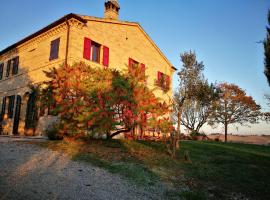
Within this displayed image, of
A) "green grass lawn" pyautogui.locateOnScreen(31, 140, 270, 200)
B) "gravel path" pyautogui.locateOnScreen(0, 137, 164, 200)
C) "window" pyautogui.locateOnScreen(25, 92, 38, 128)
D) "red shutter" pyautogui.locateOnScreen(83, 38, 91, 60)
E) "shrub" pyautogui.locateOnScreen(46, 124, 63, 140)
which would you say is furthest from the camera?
"window" pyautogui.locateOnScreen(25, 92, 38, 128)

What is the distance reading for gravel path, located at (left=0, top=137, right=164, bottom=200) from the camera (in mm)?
4230

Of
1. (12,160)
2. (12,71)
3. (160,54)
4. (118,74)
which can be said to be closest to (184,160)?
(118,74)

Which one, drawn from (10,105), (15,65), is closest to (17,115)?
(10,105)

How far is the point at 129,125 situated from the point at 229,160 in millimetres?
4510

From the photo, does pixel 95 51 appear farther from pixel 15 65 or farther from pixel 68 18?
pixel 15 65

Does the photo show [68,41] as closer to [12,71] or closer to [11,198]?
[12,71]

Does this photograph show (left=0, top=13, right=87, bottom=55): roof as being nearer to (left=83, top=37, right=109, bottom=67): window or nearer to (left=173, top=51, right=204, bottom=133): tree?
(left=83, top=37, right=109, bottom=67): window

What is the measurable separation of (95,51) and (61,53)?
2653 mm

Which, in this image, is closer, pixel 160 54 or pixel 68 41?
pixel 68 41

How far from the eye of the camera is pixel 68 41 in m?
14.3

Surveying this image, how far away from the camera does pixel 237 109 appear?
31.8m

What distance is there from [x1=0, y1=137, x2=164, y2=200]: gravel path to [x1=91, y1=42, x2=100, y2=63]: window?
10.2 meters

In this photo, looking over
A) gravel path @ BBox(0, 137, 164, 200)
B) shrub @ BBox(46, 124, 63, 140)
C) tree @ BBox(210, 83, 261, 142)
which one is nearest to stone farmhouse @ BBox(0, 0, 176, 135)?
shrub @ BBox(46, 124, 63, 140)

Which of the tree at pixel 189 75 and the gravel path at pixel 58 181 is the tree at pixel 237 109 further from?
the gravel path at pixel 58 181
